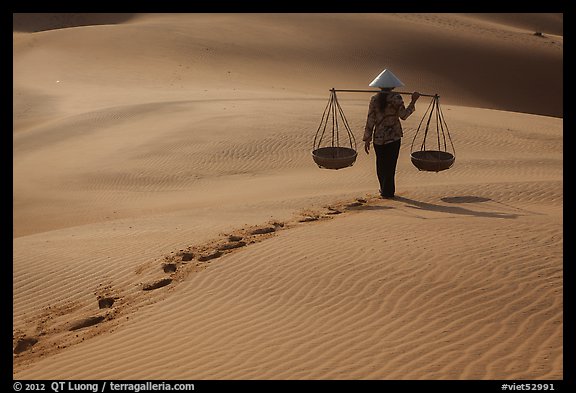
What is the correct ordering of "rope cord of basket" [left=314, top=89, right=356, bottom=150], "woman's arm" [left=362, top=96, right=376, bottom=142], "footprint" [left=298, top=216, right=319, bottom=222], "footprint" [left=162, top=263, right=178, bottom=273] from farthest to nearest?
"rope cord of basket" [left=314, top=89, right=356, bottom=150], "woman's arm" [left=362, top=96, right=376, bottom=142], "footprint" [left=298, top=216, right=319, bottom=222], "footprint" [left=162, top=263, right=178, bottom=273]

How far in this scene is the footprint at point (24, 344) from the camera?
26.0 feet

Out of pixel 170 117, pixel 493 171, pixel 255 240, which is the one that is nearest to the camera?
pixel 255 240

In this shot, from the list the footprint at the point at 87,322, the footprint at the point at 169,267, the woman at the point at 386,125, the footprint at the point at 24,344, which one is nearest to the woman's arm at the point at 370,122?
the woman at the point at 386,125

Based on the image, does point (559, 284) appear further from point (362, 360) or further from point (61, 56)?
point (61, 56)

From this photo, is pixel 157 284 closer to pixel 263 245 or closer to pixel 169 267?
pixel 169 267

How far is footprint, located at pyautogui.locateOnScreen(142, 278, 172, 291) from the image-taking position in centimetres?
909

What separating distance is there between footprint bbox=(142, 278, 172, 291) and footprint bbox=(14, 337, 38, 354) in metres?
1.55

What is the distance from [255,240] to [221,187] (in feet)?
20.6

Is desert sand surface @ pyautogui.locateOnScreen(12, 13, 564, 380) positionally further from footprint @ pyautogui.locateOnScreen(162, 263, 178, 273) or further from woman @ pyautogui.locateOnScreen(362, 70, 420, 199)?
woman @ pyautogui.locateOnScreen(362, 70, 420, 199)

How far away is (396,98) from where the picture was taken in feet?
40.1

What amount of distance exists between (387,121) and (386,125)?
7 cm

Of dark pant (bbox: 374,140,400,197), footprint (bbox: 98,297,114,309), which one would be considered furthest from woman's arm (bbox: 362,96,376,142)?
footprint (bbox: 98,297,114,309)

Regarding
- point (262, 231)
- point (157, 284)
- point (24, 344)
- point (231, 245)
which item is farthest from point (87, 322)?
point (262, 231)
